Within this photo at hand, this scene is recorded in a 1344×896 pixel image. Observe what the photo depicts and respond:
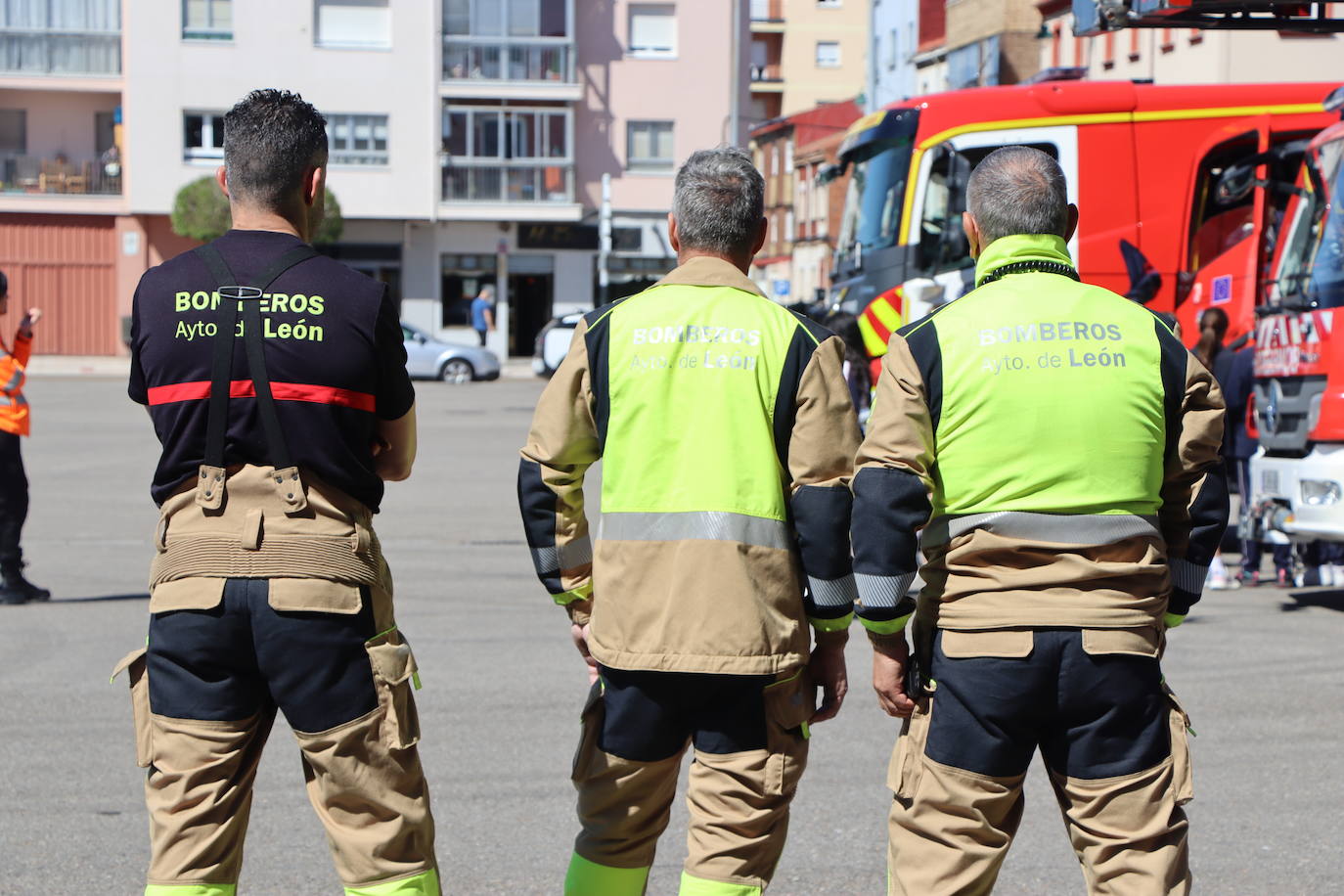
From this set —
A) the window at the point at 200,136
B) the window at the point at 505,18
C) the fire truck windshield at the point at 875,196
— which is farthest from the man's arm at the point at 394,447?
the window at the point at 505,18

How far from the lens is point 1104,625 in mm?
3793

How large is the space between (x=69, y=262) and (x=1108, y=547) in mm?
49840

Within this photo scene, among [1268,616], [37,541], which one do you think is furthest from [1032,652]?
[37,541]

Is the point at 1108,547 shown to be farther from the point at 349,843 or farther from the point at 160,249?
the point at 160,249

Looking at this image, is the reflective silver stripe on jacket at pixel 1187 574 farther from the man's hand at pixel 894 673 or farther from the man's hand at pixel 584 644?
the man's hand at pixel 584 644

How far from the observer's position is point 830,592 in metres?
4.02

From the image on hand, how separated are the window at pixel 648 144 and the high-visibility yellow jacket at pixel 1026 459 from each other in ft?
160

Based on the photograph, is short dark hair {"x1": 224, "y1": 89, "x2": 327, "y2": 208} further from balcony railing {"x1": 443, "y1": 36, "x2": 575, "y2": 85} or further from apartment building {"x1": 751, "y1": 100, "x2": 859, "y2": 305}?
apartment building {"x1": 751, "y1": 100, "x2": 859, "y2": 305}

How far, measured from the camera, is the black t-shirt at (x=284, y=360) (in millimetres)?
3809

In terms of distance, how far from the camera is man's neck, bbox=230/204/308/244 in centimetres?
397

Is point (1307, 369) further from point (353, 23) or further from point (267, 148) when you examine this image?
point (353, 23)

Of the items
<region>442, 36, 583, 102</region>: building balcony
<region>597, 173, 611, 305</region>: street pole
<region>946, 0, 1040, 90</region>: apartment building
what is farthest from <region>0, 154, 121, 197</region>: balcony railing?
<region>946, 0, 1040, 90</region>: apartment building

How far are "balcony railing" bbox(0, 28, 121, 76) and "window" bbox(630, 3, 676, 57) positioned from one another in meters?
14.7

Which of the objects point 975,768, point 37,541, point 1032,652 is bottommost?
point 37,541
